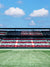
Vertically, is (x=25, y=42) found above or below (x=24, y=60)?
above

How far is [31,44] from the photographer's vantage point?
22.2 meters

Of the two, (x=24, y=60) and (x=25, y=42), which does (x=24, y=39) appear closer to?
(x=25, y=42)

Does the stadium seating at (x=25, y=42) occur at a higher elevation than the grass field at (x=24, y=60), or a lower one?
higher

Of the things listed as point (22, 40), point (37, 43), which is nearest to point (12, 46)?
point (22, 40)

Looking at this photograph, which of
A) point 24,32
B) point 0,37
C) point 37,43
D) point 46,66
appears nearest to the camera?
point 46,66

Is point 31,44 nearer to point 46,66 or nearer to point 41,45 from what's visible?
point 41,45

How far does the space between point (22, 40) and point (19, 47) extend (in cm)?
291

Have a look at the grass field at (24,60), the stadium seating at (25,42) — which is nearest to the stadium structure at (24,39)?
the stadium seating at (25,42)

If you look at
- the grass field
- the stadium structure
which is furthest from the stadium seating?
the grass field

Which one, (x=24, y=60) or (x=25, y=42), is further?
(x=25, y=42)

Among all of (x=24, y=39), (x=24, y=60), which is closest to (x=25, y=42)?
(x=24, y=39)

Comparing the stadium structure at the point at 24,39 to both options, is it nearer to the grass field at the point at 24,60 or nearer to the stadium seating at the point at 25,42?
the stadium seating at the point at 25,42

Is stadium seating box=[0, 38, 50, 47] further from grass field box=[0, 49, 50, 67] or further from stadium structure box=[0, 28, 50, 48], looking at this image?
grass field box=[0, 49, 50, 67]

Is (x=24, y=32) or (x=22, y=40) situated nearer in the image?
(x=22, y=40)
